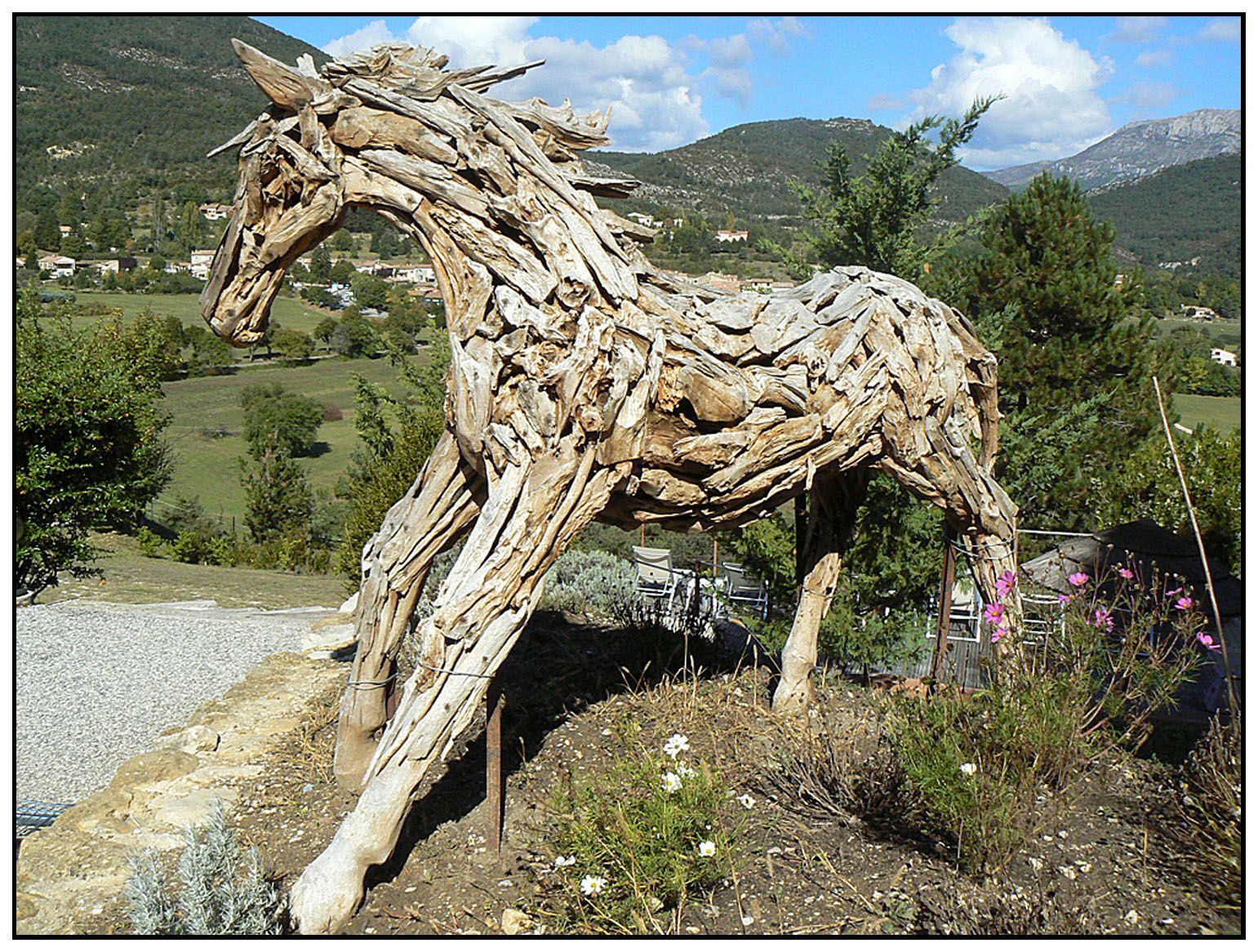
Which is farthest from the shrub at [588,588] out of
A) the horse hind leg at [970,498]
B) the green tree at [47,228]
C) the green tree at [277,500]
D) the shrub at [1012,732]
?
the green tree at [47,228]

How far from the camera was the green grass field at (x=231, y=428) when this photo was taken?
3747cm

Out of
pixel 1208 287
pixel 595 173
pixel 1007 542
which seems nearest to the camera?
pixel 595 173

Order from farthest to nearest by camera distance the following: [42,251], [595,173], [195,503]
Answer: [42,251], [195,503], [595,173]

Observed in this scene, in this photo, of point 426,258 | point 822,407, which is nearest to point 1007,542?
point 822,407

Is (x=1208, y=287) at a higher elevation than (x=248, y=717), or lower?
higher

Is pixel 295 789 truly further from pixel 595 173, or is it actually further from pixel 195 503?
pixel 195 503

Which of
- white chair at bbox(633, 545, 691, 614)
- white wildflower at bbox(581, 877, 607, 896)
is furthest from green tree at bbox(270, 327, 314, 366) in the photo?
white wildflower at bbox(581, 877, 607, 896)

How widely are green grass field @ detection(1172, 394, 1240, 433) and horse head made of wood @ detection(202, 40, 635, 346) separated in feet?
69.2

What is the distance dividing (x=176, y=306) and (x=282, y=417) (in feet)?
45.3

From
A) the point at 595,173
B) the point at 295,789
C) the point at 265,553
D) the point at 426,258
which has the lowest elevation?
the point at 265,553

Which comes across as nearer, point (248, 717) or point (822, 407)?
point (822, 407)

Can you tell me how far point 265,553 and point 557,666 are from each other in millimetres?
21462

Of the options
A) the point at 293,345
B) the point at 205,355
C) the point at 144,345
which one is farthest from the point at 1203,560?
the point at 293,345

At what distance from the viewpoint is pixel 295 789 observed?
185 inches
